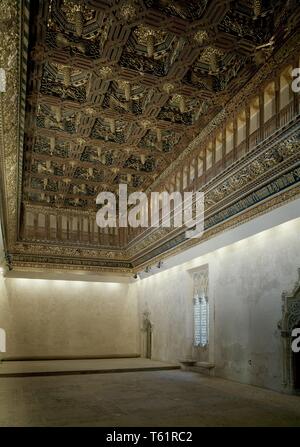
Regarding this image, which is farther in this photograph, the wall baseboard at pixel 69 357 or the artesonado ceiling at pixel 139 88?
the wall baseboard at pixel 69 357

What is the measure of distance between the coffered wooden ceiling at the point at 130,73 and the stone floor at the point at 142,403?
4223 mm

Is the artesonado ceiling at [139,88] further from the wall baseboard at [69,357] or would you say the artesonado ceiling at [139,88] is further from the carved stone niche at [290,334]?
the wall baseboard at [69,357]

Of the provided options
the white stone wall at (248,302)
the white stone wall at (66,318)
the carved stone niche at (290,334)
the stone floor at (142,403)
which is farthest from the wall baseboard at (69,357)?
the carved stone niche at (290,334)

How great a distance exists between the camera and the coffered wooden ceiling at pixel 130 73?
175 inches

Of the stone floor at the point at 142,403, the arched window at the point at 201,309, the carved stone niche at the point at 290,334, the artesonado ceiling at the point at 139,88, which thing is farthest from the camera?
the arched window at the point at 201,309

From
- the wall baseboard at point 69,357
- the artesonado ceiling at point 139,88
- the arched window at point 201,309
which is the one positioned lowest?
the wall baseboard at point 69,357

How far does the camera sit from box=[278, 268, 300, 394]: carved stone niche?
5637 millimetres

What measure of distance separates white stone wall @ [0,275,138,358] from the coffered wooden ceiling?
497 centimetres

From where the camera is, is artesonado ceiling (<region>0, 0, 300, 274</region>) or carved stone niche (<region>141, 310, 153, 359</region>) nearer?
artesonado ceiling (<region>0, 0, 300, 274</region>)

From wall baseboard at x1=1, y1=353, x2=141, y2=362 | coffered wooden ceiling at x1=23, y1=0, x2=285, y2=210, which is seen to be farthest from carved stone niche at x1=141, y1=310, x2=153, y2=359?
coffered wooden ceiling at x1=23, y1=0, x2=285, y2=210

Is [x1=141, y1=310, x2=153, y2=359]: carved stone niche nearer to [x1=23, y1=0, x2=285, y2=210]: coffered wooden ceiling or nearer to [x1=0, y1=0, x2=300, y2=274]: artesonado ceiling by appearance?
[x1=0, y1=0, x2=300, y2=274]: artesonado ceiling

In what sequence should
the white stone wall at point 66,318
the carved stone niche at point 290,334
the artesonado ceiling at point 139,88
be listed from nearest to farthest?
the artesonado ceiling at point 139,88 < the carved stone niche at point 290,334 < the white stone wall at point 66,318

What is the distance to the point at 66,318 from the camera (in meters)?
12.0
